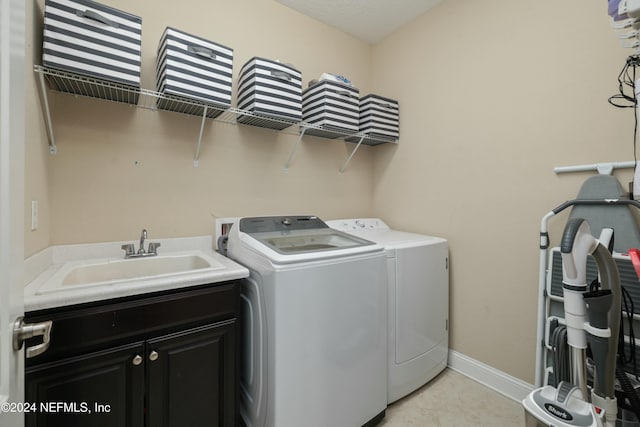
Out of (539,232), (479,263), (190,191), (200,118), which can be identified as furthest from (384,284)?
(200,118)

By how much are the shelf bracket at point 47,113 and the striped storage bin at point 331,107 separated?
1474 mm

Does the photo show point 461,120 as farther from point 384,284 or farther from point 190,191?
point 190,191

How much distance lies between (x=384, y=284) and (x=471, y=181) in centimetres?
106

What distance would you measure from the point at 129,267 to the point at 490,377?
95.3 inches

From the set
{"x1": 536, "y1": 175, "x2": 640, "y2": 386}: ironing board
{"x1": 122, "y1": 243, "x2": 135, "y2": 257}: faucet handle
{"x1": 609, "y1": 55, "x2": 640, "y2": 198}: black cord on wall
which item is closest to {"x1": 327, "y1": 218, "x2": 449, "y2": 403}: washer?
{"x1": 536, "y1": 175, "x2": 640, "y2": 386}: ironing board

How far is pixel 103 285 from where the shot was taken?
3.57ft

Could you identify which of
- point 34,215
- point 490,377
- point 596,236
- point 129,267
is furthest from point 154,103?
point 490,377

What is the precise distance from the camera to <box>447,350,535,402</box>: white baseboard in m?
1.82

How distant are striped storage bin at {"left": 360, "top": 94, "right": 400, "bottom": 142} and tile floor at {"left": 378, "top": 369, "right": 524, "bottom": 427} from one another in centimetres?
196

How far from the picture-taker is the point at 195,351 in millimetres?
1285

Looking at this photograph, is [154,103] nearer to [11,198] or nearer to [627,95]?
[11,198]

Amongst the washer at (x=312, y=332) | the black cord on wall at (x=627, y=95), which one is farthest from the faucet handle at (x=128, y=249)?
the black cord on wall at (x=627, y=95)

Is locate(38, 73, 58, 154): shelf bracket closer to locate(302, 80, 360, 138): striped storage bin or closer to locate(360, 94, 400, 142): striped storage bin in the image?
locate(302, 80, 360, 138): striped storage bin

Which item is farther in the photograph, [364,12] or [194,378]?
[364,12]
